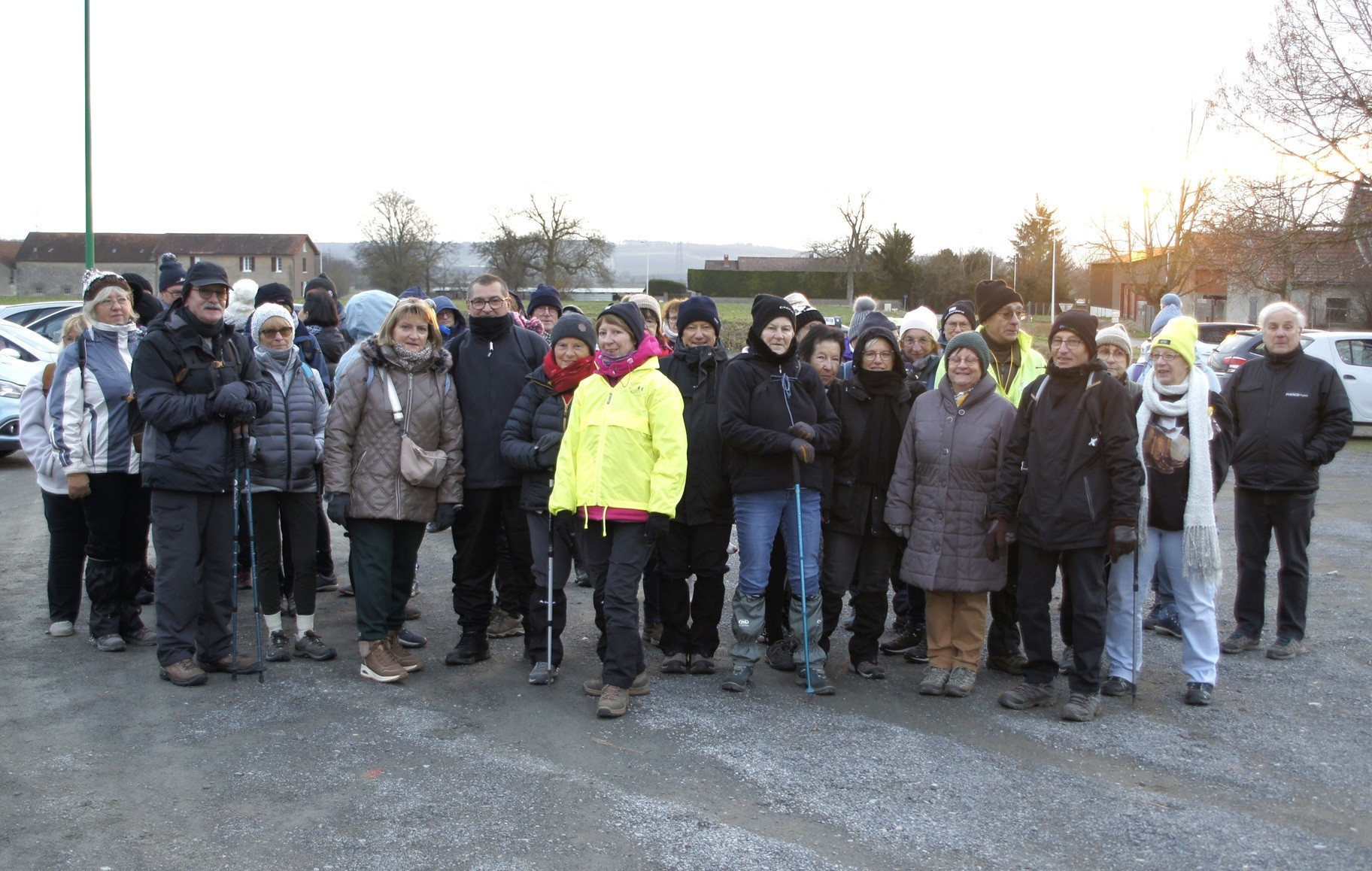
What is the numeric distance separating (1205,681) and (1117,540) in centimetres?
100

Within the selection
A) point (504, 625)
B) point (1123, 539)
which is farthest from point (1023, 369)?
point (504, 625)

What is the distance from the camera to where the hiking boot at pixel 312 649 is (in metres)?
6.05

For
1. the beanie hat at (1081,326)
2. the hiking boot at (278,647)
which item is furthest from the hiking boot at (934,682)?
the hiking boot at (278,647)

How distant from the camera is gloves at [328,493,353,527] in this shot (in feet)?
17.9

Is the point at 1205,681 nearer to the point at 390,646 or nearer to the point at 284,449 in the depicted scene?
the point at 390,646

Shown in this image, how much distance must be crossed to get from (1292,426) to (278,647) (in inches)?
240

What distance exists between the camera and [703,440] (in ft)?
19.0

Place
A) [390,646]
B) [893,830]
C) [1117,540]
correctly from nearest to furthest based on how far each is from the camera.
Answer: [893,830], [1117,540], [390,646]

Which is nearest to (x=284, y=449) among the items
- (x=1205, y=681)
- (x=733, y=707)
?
(x=733, y=707)

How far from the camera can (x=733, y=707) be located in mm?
5328

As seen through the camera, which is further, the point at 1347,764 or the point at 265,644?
the point at 265,644

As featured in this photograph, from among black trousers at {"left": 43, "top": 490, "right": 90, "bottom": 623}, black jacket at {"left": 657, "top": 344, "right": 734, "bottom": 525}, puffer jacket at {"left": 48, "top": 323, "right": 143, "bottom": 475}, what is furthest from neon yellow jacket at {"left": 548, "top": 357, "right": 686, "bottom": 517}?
black trousers at {"left": 43, "top": 490, "right": 90, "bottom": 623}

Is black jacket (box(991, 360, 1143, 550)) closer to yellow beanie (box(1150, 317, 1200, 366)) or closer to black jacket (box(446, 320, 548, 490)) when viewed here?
yellow beanie (box(1150, 317, 1200, 366))

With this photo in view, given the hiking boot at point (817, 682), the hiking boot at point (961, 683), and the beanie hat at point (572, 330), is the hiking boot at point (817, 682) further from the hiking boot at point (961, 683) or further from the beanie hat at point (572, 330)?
the beanie hat at point (572, 330)
